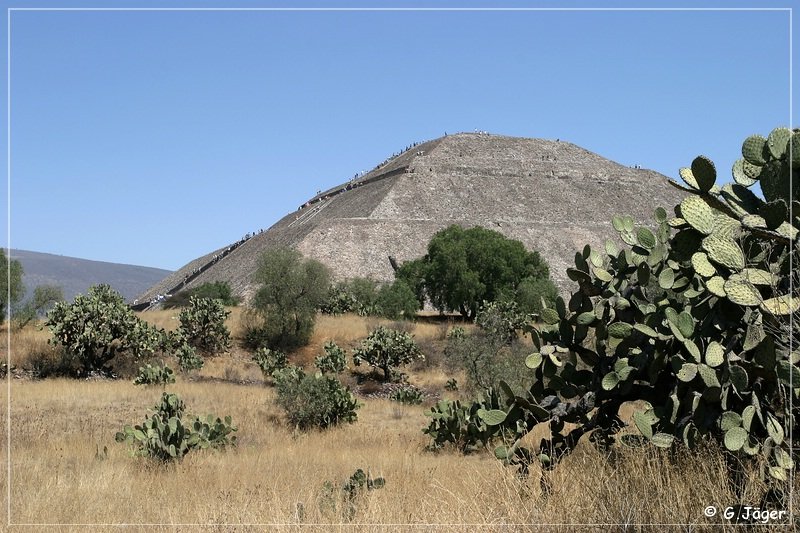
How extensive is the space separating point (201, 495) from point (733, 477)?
518cm

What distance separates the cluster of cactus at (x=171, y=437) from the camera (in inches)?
487

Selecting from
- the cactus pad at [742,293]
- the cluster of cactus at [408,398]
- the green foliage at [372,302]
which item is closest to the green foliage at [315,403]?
the cluster of cactus at [408,398]

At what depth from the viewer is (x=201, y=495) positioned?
859 cm

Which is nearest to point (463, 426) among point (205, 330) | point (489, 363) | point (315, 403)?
point (315, 403)

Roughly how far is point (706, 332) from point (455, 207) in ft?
284

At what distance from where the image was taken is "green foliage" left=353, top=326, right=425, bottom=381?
100 ft

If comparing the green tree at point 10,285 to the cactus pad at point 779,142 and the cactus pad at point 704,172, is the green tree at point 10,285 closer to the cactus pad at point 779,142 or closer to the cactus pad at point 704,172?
the cactus pad at point 704,172

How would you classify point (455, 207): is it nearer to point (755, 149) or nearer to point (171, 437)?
point (171, 437)

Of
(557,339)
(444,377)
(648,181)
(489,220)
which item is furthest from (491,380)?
(648,181)

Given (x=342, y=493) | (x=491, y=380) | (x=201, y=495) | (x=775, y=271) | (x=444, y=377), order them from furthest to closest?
(x=444, y=377) → (x=491, y=380) → (x=201, y=495) → (x=342, y=493) → (x=775, y=271)

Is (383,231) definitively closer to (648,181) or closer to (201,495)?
(648,181)

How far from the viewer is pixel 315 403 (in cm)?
1852

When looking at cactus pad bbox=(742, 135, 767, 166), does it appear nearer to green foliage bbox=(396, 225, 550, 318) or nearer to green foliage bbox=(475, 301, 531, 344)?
green foliage bbox=(475, 301, 531, 344)

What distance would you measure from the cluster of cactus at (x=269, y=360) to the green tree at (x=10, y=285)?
947cm
